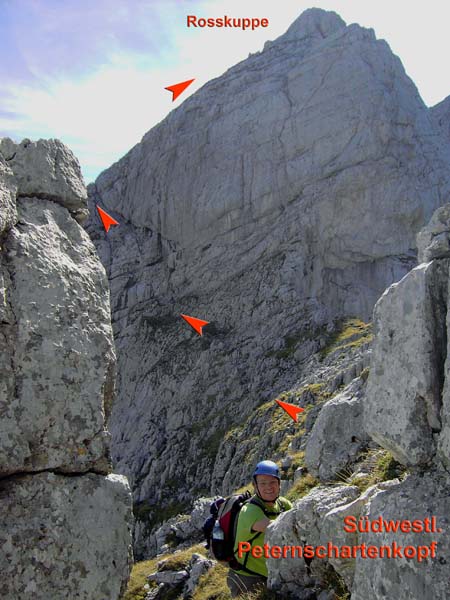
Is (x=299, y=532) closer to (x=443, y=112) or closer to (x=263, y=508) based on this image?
(x=263, y=508)

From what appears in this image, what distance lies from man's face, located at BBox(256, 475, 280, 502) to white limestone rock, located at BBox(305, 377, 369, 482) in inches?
91.7

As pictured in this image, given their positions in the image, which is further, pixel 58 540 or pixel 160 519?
pixel 160 519

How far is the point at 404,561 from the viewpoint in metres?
5.70

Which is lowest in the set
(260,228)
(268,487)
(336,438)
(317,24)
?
(336,438)

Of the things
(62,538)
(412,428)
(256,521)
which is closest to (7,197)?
(62,538)

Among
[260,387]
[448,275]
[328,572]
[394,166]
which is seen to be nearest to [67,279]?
[448,275]

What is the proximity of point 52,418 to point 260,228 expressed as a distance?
2048 inches

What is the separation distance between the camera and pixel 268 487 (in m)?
8.61

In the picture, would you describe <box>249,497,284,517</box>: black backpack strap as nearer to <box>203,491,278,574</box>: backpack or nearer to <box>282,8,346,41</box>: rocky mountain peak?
<box>203,491,278,574</box>: backpack

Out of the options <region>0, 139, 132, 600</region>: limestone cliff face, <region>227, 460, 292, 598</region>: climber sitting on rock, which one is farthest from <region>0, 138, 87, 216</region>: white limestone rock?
<region>227, 460, 292, 598</region>: climber sitting on rock

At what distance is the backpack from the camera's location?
8312 mm

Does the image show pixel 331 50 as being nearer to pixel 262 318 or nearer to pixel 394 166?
pixel 394 166

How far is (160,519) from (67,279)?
35.0 meters

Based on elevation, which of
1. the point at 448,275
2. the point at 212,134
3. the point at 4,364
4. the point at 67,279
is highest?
the point at 212,134
